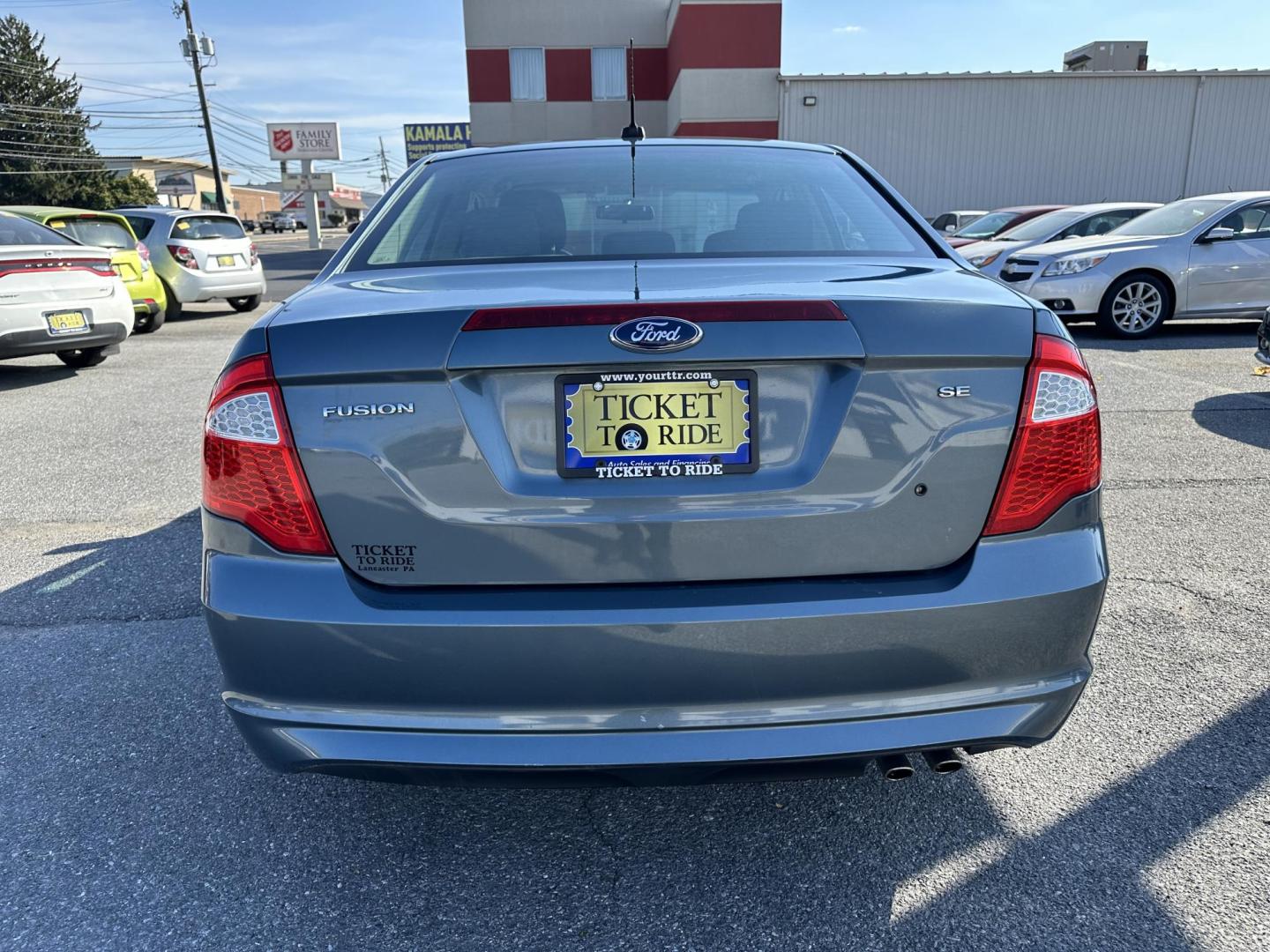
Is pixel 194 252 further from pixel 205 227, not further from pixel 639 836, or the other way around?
pixel 639 836

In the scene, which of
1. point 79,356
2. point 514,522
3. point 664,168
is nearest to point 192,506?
point 664,168

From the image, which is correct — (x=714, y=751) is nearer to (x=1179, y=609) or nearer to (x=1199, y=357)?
(x=1179, y=609)

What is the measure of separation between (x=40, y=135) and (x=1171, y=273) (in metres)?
62.3

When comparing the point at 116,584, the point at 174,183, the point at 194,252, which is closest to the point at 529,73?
the point at 194,252

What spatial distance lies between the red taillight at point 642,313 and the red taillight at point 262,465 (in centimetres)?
41

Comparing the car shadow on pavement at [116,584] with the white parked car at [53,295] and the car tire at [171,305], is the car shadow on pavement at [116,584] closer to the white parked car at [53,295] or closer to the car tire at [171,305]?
the white parked car at [53,295]

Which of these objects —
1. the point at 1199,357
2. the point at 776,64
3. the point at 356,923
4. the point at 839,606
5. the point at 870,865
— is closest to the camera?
the point at 839,606

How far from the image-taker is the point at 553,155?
290 cm

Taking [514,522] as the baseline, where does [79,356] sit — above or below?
below

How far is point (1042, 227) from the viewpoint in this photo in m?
12.2

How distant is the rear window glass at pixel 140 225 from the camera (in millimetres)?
12984

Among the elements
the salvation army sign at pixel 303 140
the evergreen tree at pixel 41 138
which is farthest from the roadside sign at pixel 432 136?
the evergreen tree at pixel 41 138

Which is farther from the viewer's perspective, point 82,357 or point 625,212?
point 82,357

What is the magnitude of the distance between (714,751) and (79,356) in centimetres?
953
